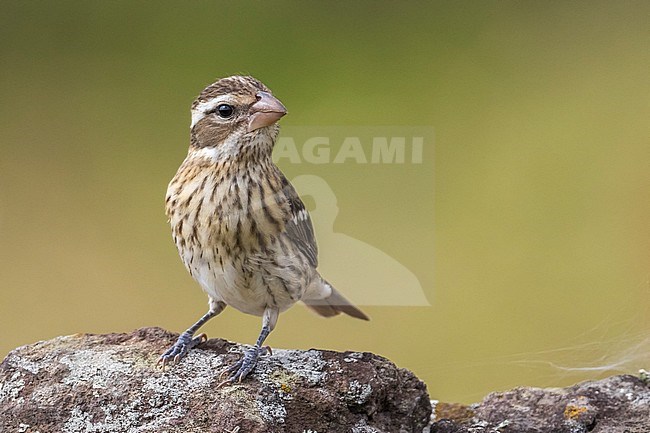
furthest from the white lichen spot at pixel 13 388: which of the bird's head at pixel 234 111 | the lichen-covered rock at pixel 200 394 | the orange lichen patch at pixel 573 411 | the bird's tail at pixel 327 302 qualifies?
the orange lichen patch at pixel 573 411

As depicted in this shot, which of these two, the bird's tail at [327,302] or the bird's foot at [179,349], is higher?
the bird's tail at [327,302]

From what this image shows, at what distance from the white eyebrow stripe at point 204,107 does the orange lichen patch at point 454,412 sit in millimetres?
1021

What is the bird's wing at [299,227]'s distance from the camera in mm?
3109

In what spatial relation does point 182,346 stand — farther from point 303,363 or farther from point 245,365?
point 303,363

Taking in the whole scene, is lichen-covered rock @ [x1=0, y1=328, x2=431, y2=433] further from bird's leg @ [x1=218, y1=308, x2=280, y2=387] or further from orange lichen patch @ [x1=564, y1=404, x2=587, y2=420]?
orange lichen patch @ [x1=564, y1=404, x2=587, y2=420]

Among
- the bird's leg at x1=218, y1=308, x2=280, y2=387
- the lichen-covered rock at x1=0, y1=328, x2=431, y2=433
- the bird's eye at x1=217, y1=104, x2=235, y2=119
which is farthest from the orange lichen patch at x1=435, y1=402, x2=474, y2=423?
the bird's eye at x1=217, y1=104, x2=235, y2=119

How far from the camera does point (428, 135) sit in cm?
354

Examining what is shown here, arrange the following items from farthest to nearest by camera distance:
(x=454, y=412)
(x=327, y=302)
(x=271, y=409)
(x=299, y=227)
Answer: (x=327, y=302), (x=299, y=227), (x=454, y=412), (x=271, y=409)

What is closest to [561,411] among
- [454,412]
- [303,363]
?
[454,412]

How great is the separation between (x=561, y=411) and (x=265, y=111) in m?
1.09

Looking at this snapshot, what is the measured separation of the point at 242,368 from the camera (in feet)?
8.91

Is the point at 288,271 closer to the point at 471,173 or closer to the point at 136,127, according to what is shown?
the point at 471,173

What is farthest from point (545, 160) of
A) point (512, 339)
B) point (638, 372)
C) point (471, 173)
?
point (638, 372)

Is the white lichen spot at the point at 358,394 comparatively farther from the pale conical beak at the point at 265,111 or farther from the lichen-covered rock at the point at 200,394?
the pale conical beak at the point at 265,111
